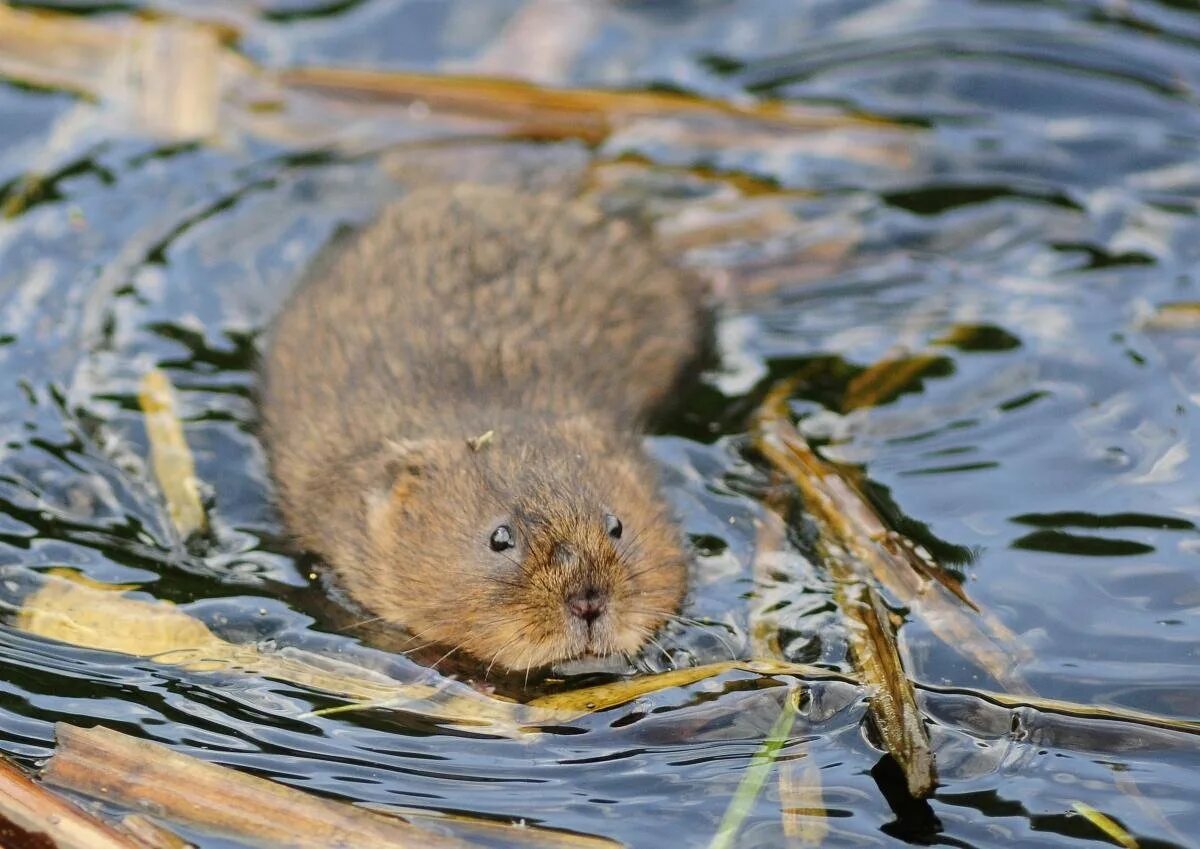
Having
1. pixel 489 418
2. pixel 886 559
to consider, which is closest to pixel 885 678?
pixel 886 559

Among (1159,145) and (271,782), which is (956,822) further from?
(1159,145)

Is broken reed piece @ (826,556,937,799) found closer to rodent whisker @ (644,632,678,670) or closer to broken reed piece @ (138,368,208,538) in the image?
rodent whisker @ (644,632,678,670)

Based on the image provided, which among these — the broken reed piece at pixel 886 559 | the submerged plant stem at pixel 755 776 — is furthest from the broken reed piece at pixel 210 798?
the broken reed piece at pixel 886 559

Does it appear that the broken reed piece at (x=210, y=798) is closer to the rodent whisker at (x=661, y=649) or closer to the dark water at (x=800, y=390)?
the dark water at (x=800, y=390)

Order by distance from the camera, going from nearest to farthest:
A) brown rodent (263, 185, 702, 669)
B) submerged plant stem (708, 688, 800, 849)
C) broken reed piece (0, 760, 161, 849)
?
broken reed piece (0, 760, 161, 849)
submerged plant stem (708, 688, 800, 849)
brown rodent (263, 185, 702, 669)

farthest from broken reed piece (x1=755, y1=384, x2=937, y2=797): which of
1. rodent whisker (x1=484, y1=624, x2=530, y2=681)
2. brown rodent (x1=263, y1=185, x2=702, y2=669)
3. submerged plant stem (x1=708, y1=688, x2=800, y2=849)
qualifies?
rodent whisker (x1=484, y1=624, x2=530, y2=681)

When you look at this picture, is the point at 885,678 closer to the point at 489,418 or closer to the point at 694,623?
the point at 694,623
